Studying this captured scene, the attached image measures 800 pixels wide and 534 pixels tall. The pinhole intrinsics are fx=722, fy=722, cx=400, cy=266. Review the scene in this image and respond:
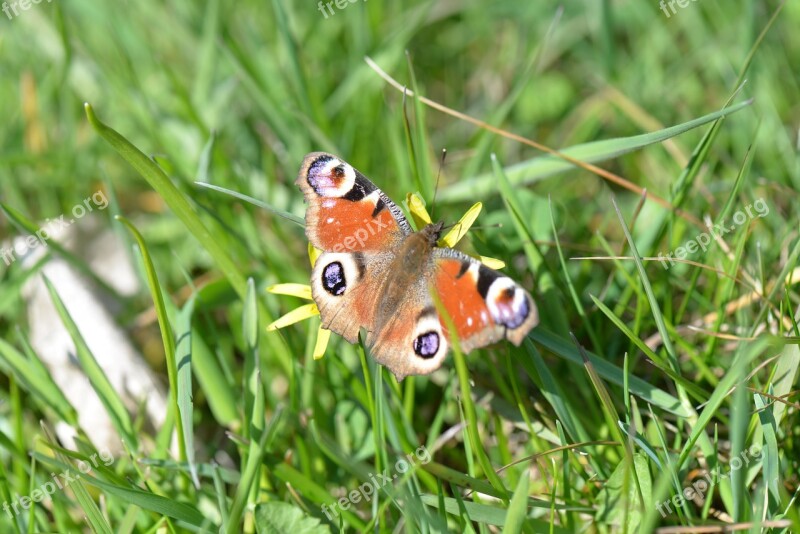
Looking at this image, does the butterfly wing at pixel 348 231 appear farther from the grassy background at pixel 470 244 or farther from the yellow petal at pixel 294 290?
the grassy background at pixel 470 244

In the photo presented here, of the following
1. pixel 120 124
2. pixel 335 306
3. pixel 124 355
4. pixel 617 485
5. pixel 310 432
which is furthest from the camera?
pixel 120 124

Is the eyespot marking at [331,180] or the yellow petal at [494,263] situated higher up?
the eyespot marking at [331,180]

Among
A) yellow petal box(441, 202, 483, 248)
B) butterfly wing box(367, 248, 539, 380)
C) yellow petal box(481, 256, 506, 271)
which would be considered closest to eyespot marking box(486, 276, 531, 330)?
butterfly wing box(367, 248, 539, 380)

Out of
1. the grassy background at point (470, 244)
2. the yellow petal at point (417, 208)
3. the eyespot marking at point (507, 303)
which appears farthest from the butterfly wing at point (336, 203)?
the eyespot marking at point (507, 303)

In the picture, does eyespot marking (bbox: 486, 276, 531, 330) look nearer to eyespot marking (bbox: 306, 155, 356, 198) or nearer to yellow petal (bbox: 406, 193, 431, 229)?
yellow petal (bbox: 406, 193, 431, 229)

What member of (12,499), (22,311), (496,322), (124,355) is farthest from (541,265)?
(22,311)

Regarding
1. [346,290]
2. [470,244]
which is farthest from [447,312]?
[470,244]

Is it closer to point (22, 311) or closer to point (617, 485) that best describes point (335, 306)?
point (617, 485)

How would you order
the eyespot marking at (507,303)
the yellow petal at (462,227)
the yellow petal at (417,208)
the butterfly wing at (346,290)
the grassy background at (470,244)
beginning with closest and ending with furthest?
the eyespot marking at (507,303), the grassy background at (470,244), the butterfly wing at (346,290), the yellow petal at (462,227), the yellow petal at (417,208)
